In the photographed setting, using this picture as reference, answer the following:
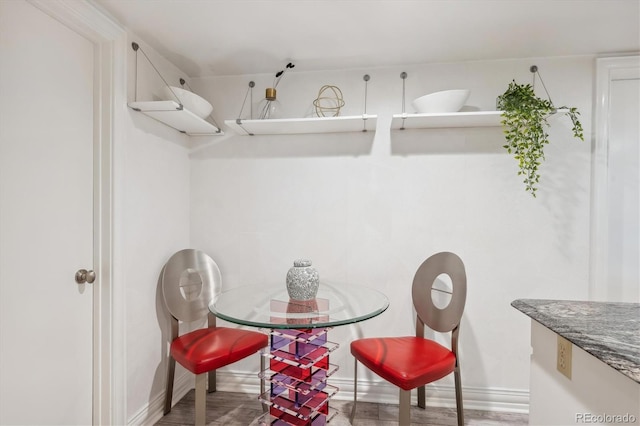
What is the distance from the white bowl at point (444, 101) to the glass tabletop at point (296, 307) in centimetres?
120

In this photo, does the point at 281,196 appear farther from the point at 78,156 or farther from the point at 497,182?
the point at 497,182

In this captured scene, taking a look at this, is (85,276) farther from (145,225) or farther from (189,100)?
(189,100)

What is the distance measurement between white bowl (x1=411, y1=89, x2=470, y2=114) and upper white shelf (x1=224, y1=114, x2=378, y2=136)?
1.02 ft

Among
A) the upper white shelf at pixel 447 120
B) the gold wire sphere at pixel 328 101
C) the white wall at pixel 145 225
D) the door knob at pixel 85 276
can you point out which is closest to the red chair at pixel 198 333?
the white wall at pixel 145 225

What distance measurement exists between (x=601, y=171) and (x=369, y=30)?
1711mm

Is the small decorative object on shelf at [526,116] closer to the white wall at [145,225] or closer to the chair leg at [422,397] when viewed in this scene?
the chair leg at [422,397]

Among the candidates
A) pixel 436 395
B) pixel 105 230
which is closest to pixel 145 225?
pixel 105 230

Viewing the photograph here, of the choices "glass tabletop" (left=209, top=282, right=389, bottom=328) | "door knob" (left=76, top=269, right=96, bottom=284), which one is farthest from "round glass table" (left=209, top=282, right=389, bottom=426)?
"door knob" (left=76, top=269, right=96, bottom=284)

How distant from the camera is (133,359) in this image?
1799 millimetres

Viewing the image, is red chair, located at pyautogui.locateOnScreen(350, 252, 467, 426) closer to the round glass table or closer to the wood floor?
the wood floor

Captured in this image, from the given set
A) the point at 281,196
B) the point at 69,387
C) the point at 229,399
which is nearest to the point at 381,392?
the point at 229,399

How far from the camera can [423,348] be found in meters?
1.80

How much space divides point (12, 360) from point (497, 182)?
269cm

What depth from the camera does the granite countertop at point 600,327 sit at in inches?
28.6
